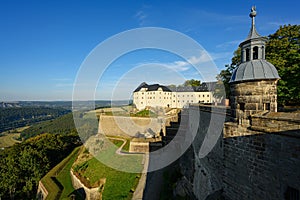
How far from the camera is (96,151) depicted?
63.1ft

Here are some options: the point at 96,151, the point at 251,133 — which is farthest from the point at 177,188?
the point at 96,151

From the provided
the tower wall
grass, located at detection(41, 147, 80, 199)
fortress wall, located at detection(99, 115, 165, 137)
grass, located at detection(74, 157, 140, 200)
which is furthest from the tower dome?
fortress wall, located at detection(99, 115, 165, 137)

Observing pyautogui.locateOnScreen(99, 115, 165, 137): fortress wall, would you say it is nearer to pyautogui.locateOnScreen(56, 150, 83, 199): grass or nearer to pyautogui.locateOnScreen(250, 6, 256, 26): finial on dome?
pyautogui.locateOnScreen(56, 150, 83, 199): grass

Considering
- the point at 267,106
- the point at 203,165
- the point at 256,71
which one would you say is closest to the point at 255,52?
the point at 256,71

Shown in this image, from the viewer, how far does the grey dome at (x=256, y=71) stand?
4996mm

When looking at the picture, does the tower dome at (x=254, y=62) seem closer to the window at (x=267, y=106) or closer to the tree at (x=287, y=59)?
the window at (x=267, y=106)

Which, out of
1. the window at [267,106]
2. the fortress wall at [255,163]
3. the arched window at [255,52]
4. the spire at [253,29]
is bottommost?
the fortress wall at [255,163]

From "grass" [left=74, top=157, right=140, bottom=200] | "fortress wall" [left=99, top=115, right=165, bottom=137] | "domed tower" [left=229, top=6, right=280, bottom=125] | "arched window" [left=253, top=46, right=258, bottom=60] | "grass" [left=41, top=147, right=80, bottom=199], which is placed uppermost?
"arched window" [left=253, top=46, right=258, bottom=60]

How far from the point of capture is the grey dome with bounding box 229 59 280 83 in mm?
4996

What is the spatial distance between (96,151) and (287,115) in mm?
18315

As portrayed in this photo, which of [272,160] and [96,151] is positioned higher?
[272,160]

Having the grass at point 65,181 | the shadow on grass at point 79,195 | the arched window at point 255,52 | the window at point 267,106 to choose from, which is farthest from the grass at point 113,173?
the arched window at point 255,52

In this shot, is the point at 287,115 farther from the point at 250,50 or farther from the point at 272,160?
the point at 250,50

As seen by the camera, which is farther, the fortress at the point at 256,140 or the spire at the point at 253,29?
the spire at the point at 253,29
